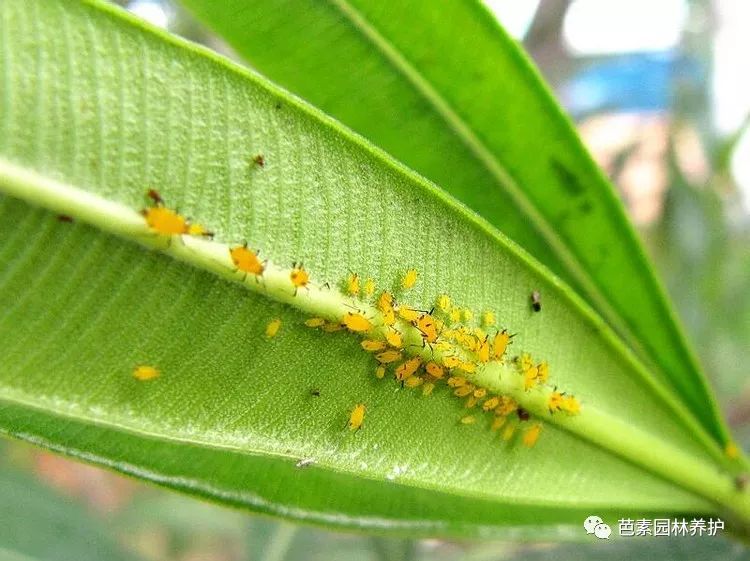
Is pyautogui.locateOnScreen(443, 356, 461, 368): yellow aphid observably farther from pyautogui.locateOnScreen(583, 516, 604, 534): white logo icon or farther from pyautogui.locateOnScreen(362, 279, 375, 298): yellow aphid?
pyautogui.locateOnScreen(583, 516, 604, 534): white logo icon

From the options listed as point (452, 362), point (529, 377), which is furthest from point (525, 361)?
point (452, 362)

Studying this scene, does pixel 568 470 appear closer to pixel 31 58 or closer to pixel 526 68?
pixel 526 68

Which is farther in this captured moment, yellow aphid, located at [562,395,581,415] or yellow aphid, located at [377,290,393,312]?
yellow aphid, located at [562,395,581,415]

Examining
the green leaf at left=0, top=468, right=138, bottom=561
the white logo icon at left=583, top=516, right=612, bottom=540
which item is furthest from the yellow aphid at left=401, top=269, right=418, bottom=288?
the green leaf at left=0, top=468, right=138, bottom=561

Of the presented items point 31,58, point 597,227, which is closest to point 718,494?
point 597,227

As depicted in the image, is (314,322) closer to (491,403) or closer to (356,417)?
(356,417)

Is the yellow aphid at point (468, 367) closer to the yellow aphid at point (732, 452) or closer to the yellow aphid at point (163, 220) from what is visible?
the yellow aphid at point (163, 220)
